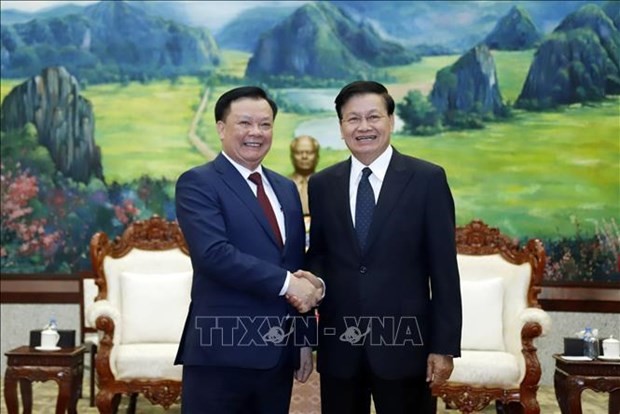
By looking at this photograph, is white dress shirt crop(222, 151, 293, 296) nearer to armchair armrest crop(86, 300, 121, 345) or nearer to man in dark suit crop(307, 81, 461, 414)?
man in dark suit crop(307, 81, 461, 414)

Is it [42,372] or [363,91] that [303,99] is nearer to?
[42,372]

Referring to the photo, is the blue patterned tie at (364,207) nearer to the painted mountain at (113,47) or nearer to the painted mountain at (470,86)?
the painted mountain at (470,86)

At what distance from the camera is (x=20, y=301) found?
6371 mm

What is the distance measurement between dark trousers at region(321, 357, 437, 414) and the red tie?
19.2 inches

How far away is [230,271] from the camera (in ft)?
8.25

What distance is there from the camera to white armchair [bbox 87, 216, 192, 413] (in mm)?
4684

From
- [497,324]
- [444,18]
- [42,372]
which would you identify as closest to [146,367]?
[42,372]

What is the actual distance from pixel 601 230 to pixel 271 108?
4.05m

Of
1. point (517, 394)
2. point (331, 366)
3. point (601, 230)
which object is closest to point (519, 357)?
point (517, 394)

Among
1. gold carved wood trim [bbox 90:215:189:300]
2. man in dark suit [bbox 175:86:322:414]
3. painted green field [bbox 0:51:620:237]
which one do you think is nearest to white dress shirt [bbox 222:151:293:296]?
man in dark suit [bbox 175:86:322:414]

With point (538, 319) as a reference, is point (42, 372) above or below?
below

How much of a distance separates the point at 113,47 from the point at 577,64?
3598mm

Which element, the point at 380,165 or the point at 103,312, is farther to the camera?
the point at 103,312

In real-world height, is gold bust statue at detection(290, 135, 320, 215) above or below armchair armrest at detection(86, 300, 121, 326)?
above
